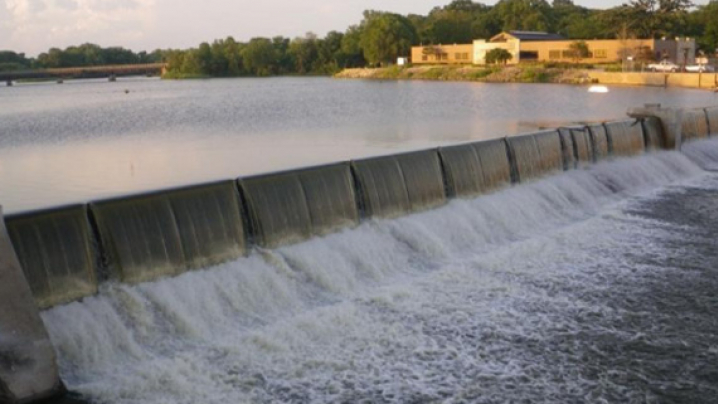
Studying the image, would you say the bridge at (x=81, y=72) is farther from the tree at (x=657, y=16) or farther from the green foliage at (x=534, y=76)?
the tree at (x=657, y=16)

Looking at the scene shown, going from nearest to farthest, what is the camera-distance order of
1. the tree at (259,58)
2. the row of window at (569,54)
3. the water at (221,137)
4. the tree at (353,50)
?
the water at (221,137) → the row of window at (569,54) → the tree at (353,50) → the tree at (259,58)

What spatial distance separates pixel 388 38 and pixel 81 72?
185ft

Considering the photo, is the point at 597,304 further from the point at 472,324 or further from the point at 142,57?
the point at 142,57

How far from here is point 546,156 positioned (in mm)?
18875

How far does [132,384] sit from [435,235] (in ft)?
22.8

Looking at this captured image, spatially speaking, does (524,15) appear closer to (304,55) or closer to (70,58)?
(304,55)

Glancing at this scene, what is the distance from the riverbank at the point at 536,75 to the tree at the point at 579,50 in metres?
5.78

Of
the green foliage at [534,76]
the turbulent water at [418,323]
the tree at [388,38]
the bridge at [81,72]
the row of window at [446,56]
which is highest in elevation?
the tree at [388,38]

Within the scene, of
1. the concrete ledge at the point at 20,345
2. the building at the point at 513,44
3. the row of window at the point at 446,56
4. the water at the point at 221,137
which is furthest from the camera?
the row of window at the point at 446,56

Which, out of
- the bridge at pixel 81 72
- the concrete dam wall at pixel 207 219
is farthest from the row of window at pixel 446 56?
the concrete dam wall at pixel 207 219

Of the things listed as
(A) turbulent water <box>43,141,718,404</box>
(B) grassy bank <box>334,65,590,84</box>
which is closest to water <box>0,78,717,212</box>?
(A) turbulent water <box>43,141,718,404</box>

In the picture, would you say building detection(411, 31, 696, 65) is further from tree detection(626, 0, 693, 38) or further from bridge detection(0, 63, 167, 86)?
bridge detection(0, 63, 167, 86)

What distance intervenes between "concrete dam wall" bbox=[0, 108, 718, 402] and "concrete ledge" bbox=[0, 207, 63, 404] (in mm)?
13

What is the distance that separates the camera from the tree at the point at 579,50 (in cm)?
9588
